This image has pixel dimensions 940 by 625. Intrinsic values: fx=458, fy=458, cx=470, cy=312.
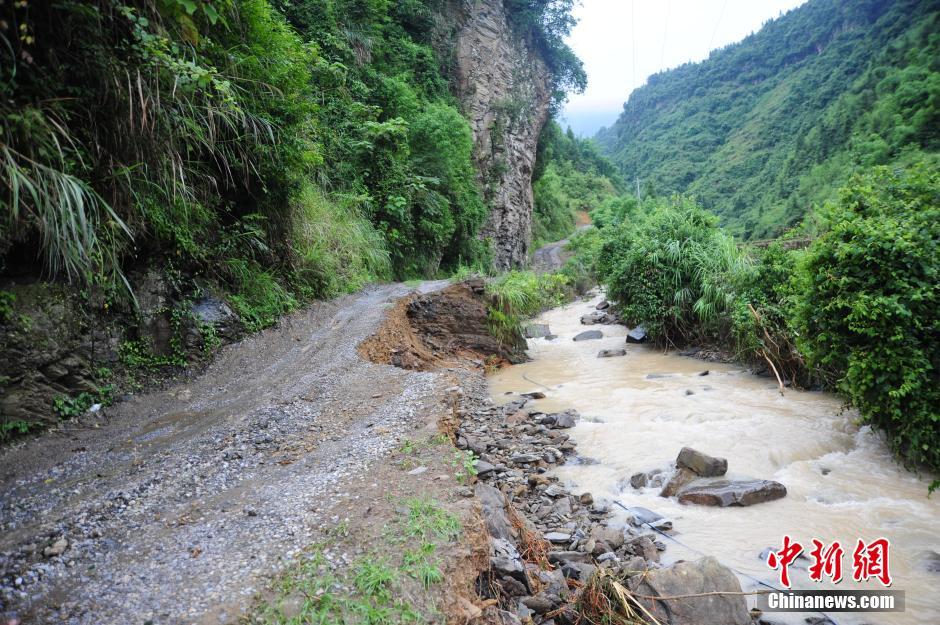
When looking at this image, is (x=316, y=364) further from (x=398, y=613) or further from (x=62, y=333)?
(x=398, y=613)

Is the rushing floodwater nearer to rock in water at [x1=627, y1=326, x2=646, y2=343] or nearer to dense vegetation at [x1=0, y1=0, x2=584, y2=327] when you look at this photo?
rock in water at [x1=627, y1=326, x2=646, y2=343]

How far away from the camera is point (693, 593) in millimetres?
3154

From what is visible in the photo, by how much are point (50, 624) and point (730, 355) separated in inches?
459

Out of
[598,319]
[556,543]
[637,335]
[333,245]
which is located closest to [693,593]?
[556,543]

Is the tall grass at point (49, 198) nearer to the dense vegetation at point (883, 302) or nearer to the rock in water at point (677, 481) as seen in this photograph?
the rock in water at point (677, 481)

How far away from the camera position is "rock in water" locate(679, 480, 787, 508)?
4.81 metres

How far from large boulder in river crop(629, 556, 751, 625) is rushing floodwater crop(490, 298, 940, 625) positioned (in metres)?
0.40

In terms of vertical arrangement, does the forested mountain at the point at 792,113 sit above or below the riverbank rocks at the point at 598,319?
above

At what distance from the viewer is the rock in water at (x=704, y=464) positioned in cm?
532

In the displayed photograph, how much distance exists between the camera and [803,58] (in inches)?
3019

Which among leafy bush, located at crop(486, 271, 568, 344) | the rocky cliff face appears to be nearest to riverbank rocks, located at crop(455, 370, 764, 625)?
leafy bush, located at crop(486, 271, 568, 344)

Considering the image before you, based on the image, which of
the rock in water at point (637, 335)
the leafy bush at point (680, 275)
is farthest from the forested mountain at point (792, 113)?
the rock in water at point (637, 335)

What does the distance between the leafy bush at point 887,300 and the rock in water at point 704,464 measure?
167cm

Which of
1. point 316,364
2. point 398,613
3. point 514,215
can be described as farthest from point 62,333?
point 514,215
